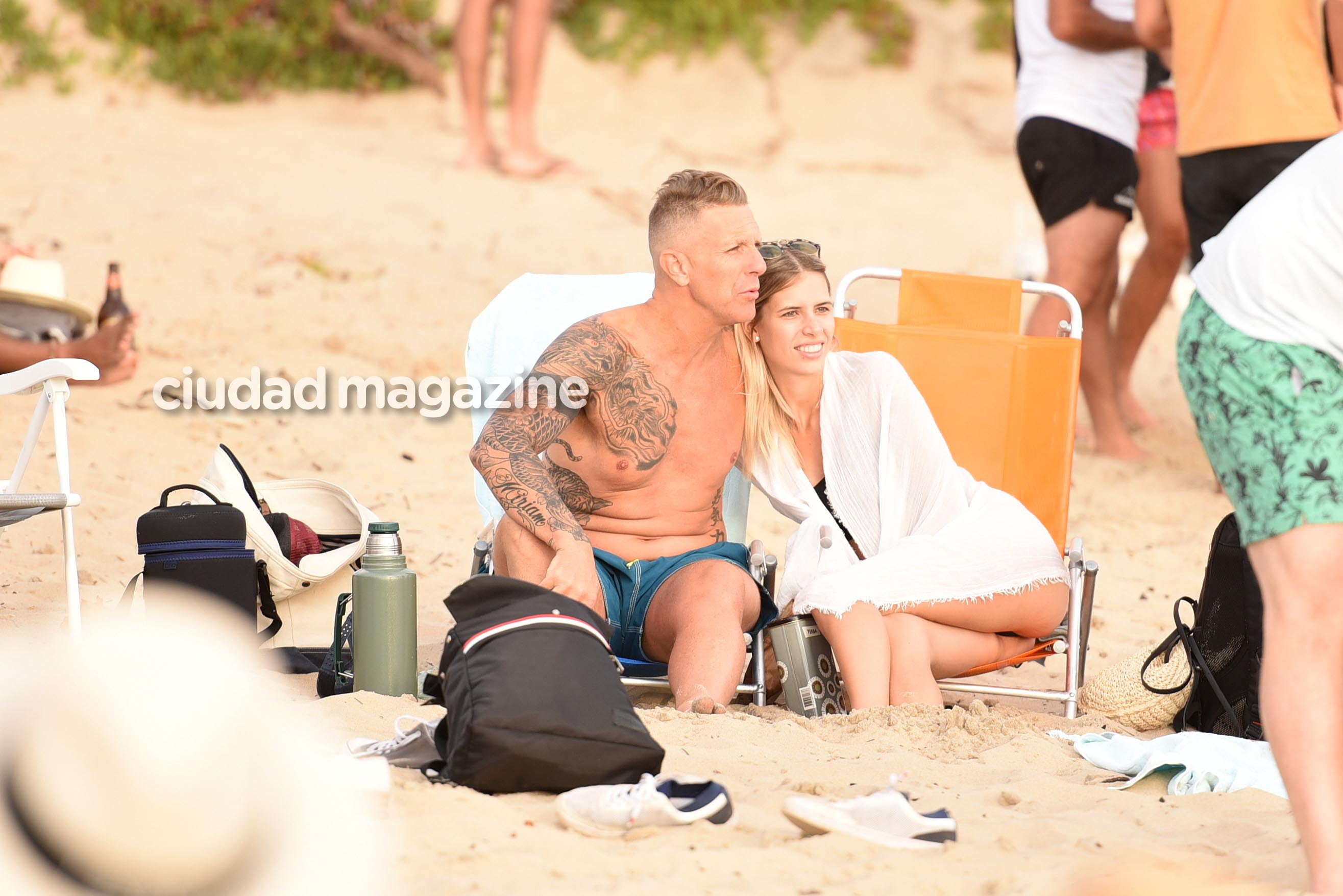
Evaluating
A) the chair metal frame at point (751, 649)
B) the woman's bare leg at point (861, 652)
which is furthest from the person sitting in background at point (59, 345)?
the woman's bare leg at point (861, 652)

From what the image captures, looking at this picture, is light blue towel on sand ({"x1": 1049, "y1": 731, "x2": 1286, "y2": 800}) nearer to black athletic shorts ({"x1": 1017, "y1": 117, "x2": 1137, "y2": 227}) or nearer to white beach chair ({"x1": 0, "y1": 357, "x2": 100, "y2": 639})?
white beach chair ({"x1": 0, "y1": 357, "x2": 100, "y2": 639})

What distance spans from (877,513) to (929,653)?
43 cm

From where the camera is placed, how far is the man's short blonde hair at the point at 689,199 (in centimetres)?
338

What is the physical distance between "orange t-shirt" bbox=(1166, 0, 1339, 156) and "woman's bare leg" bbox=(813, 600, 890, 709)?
221cm

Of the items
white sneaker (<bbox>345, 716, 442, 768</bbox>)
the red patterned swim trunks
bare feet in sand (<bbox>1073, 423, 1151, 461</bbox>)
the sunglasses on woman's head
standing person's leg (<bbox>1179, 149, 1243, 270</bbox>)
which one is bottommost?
white sneaker (<bbox>345, 716, 442, 768</bbox>)

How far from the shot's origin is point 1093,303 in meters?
5.63

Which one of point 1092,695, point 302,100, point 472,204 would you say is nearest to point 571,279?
point 1092,695

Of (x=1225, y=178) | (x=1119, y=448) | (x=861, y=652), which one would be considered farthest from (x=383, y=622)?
(x=1119, y=448)

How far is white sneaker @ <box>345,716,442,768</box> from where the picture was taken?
2.48 metres

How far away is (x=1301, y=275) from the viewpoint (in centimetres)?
187

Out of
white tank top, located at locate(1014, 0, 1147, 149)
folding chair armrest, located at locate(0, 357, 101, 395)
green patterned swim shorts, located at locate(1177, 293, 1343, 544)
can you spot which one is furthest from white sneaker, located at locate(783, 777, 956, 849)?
white tank top, located at locate(1014, 0, 1147, 149)

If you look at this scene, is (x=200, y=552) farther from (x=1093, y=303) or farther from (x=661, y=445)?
(x=1093, y=303)

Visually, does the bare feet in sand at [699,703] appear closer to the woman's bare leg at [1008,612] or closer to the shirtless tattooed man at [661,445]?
the shirtless tattooed man at [661,445]

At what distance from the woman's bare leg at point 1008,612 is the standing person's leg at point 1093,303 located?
1759 mm
